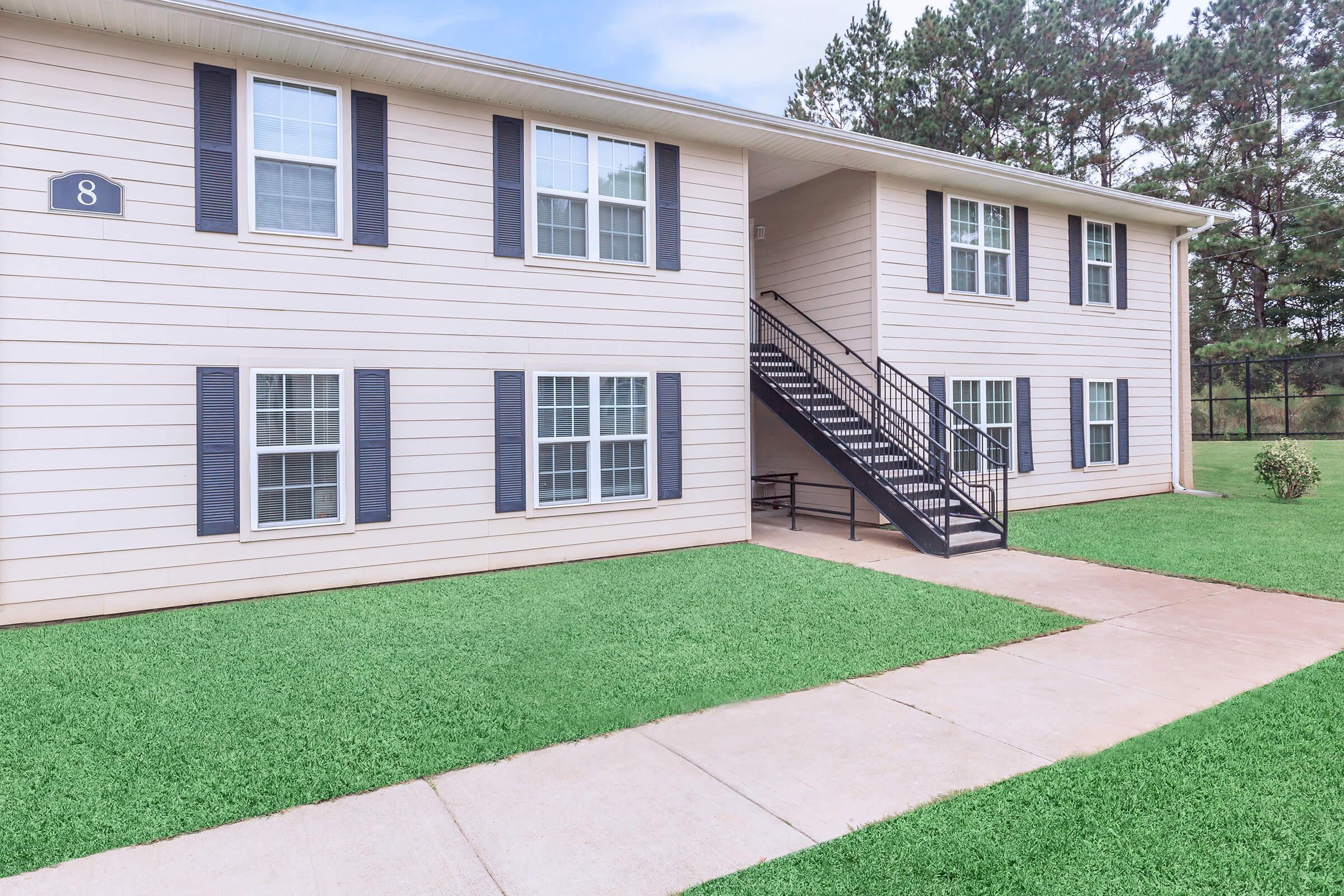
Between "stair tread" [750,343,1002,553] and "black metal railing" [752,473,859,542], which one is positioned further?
"black metal railing" [752,473,859,542]

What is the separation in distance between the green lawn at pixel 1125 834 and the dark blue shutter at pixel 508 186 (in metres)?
6.17

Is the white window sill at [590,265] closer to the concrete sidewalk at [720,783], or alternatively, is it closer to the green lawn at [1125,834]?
the concrete sidewalk at [720,783]

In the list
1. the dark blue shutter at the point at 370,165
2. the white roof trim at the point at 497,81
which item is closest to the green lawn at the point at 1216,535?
the white roof trim at the point at 497,81

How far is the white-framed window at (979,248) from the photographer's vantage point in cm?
1089

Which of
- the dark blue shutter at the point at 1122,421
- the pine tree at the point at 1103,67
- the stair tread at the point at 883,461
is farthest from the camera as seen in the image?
the pine tree at the point at 1103,67

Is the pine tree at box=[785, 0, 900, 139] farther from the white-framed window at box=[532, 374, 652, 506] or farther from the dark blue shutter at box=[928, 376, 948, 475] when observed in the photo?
the white-framed window at box=[532, 374, 652, 506]

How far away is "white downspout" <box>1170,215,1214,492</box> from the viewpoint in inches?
529

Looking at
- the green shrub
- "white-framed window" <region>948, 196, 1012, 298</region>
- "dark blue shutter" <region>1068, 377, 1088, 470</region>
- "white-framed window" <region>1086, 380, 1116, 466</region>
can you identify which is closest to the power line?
the green shrub

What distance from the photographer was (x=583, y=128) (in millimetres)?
7996

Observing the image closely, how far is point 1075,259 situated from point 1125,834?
11.1 meters

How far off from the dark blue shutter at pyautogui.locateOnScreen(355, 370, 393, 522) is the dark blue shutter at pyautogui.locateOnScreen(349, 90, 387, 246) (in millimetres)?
1230

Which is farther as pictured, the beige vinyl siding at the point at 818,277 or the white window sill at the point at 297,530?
the beige vinyl siding at the point at 818,277

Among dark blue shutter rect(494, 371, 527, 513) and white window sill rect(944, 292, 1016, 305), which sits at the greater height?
white window sill rect(944, 292, 1016, 305)

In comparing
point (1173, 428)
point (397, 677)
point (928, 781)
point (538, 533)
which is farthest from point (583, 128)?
point (1173, 428)
